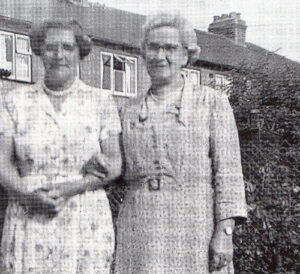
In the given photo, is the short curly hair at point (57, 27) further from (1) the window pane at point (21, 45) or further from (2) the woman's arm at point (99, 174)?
(1) the window pane at point (21, 45)

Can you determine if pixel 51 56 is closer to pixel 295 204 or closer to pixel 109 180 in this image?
pixel 109 180

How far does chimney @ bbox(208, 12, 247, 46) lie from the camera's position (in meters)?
36.0

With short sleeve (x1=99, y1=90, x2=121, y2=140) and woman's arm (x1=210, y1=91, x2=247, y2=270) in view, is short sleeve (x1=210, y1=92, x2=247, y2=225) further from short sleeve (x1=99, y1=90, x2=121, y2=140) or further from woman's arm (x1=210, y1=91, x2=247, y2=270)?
short sleeve (x1=99, y1=90, x2=121, y2=140)

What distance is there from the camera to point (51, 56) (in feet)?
12.6

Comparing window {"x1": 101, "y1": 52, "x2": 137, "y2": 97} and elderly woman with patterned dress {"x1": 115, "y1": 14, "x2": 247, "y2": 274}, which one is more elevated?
window {"x1": 101, "y1": 52, "x2": 137, "y2": 97}

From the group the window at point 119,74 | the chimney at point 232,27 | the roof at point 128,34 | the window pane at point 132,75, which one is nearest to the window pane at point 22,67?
the roof at point 128,34

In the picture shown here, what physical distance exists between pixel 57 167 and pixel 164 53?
0.86 meters

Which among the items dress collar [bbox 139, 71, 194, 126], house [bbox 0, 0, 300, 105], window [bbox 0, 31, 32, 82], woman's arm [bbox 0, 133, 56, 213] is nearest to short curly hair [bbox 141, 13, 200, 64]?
dress collar [bbox 139, 71, 194, 126]

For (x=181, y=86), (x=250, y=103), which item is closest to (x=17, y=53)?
(x=250, y=103)

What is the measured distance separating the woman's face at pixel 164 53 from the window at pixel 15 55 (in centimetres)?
1970

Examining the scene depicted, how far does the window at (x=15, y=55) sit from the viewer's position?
23.5 meters

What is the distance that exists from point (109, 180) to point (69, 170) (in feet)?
0.77

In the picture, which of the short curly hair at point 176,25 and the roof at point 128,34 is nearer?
the short curly hair at point 176,25

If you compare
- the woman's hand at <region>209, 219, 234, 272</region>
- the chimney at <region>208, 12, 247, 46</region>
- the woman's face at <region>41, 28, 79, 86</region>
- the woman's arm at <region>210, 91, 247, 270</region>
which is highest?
the chimney at <region>208, 12, 247, 46</region>
